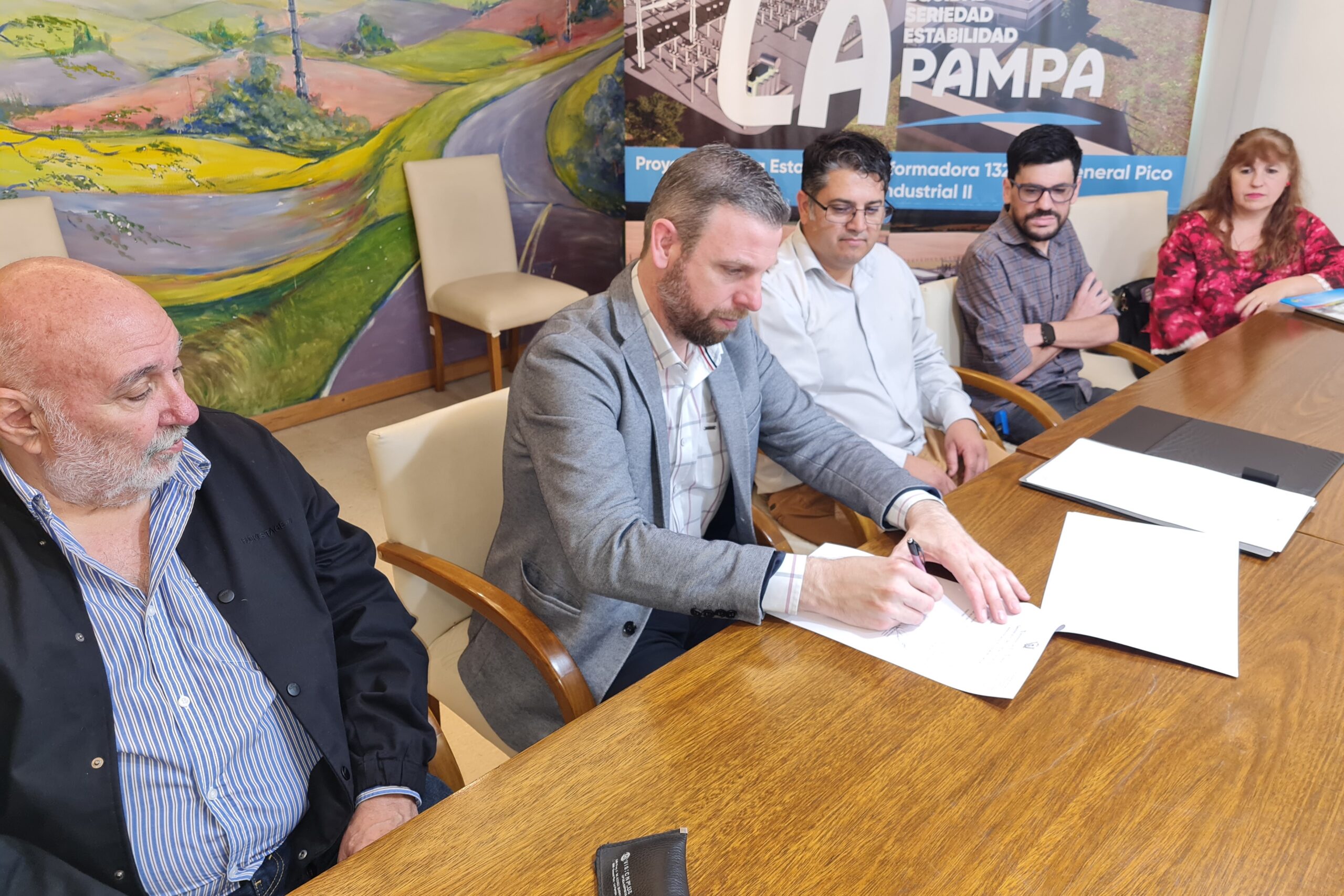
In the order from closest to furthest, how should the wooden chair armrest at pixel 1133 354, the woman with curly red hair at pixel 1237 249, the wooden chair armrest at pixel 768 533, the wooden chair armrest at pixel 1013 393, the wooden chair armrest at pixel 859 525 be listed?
1. the wooden chair armrest at pixel 768 533
2. the wooden chair armrest at pixel 859 525
3. the wooden chair armrest at pixel 1013 393
4. the wooden chair armrest at pixel 1133 354
5. the woman with curly red hair at pixel 1237 249

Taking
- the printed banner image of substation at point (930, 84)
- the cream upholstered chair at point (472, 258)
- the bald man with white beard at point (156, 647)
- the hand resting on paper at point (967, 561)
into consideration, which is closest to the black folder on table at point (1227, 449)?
the hand resting on paper at point (967, 561)

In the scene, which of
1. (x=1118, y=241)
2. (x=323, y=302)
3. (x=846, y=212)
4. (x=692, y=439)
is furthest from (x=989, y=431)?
(x=323, y=302)

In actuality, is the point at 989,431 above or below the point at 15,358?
below

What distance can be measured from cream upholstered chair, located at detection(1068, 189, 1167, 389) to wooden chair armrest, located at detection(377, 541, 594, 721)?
2.19 meters

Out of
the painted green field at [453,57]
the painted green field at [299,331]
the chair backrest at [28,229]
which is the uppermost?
the painted green field at [453,57]

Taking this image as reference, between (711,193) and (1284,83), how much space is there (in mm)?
3688

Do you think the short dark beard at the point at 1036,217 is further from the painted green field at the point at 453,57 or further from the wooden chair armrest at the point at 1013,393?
the painted green field at the point at 453,57

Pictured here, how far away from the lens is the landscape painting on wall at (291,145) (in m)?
3.38

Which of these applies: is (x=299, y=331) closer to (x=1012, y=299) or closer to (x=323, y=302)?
(x=323, y=302)

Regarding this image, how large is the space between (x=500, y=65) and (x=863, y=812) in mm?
4155

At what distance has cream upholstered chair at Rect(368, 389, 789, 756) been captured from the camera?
5.05ft

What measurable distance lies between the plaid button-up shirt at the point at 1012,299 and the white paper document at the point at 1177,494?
3.05 feet

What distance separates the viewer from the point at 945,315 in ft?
8.86

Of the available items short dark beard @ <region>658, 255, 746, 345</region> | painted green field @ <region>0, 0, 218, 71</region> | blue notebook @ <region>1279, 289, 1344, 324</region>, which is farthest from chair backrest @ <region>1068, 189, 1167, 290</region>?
painted green field @ <region>0, 0, 218, 71</region>
